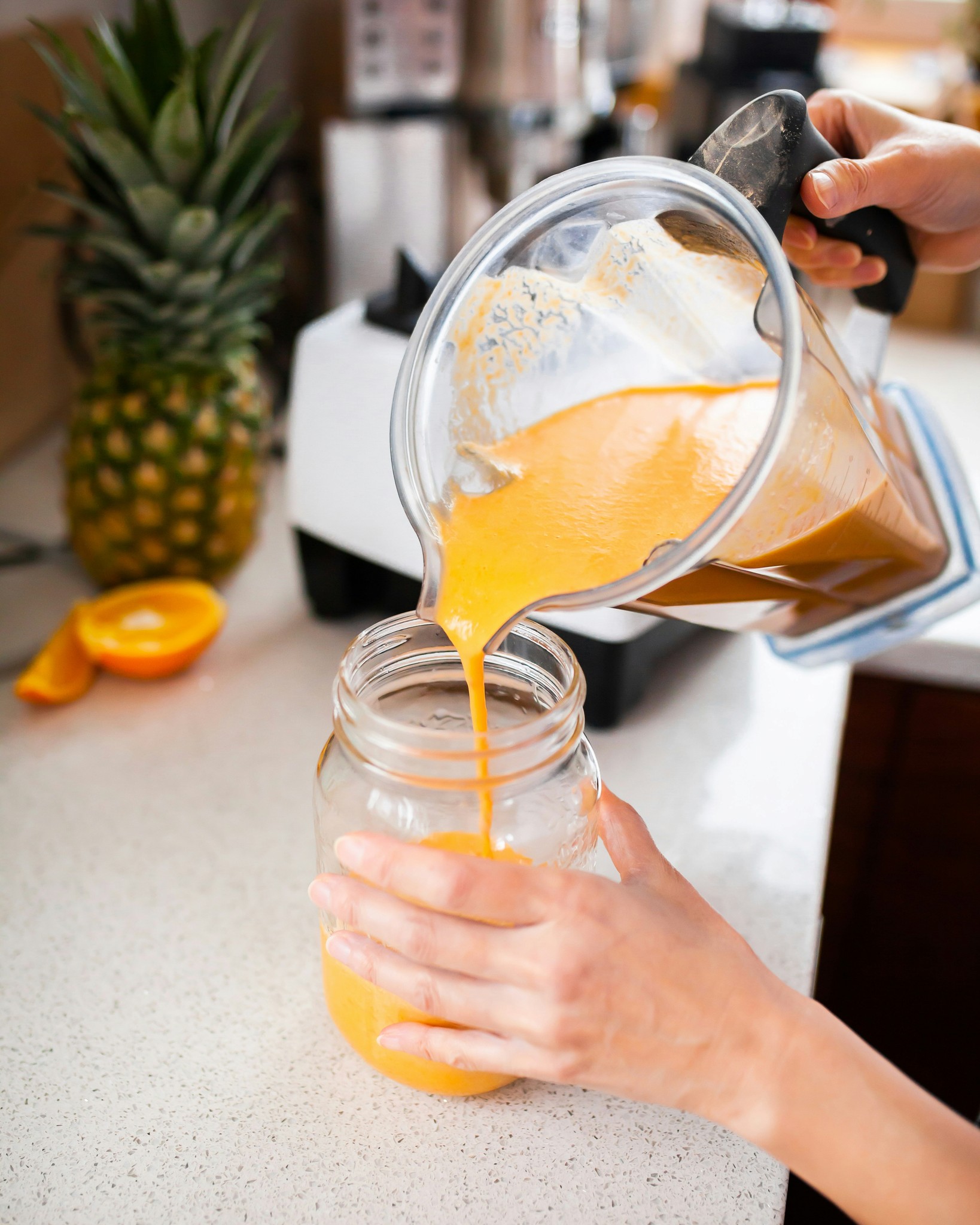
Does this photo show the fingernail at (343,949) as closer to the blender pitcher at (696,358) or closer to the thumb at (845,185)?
the blender pitcher at (696,358)

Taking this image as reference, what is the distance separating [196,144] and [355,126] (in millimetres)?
408

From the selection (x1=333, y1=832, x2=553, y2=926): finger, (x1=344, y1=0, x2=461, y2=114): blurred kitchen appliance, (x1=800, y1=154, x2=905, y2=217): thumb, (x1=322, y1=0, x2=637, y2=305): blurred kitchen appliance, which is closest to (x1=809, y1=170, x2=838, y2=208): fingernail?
(x1=800, y1=154, x2=905, y2=217): thumb

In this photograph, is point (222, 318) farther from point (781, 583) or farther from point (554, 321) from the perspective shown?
point (781, 583)

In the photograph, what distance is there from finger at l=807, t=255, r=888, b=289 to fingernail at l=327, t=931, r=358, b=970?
59 cm

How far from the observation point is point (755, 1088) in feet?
1.76

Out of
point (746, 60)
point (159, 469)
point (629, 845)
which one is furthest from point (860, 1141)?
point (746, 60)

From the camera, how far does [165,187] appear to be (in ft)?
3.13

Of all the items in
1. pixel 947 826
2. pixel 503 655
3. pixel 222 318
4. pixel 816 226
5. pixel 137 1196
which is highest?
pixel 816 226

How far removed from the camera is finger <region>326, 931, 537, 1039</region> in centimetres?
52

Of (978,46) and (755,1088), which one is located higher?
(978,46)

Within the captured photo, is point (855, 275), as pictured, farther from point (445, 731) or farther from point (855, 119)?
point (445, 731)

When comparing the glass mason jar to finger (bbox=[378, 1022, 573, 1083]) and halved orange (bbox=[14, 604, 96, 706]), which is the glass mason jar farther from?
halved orange (bbox=[14, 604, 96, 706])

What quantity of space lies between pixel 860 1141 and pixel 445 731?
0.30m

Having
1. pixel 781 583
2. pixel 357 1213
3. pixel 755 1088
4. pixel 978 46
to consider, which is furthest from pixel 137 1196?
pixel 978 46
